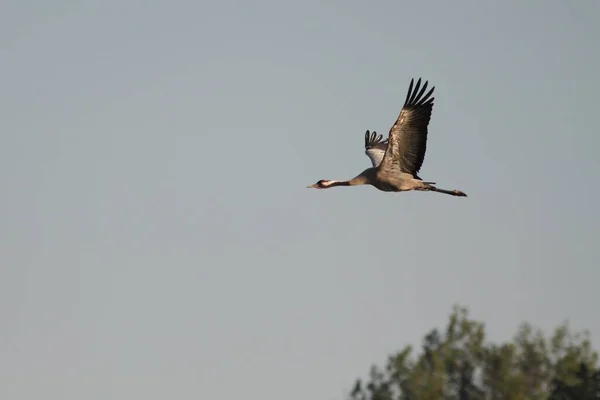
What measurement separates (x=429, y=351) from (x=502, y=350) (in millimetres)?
3530

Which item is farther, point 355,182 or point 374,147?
point 374,147

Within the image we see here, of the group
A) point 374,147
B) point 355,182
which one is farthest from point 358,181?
point 374,147

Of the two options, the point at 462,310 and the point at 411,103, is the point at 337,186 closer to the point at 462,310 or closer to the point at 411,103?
the point at 411,103

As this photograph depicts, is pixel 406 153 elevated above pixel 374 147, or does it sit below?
below

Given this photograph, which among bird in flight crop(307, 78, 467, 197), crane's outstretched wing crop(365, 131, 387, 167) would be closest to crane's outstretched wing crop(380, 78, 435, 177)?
bird in flight crop(307, 78, 467, 197)

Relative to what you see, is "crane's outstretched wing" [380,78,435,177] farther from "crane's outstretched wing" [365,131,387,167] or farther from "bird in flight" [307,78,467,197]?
"crane's outstretched wing" [365,131,387,167]

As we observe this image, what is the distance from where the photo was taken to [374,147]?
48.0 meters

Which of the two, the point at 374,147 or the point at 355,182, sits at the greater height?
the point at 374,147

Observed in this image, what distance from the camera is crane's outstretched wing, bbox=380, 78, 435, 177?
41.7 meters

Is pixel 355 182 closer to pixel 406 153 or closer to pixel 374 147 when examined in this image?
pixel 406 153

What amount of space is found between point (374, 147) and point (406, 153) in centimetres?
588

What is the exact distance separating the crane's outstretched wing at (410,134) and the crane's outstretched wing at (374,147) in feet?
10.6

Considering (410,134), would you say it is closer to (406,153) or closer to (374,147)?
(406,153)

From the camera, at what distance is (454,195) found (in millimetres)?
44344
